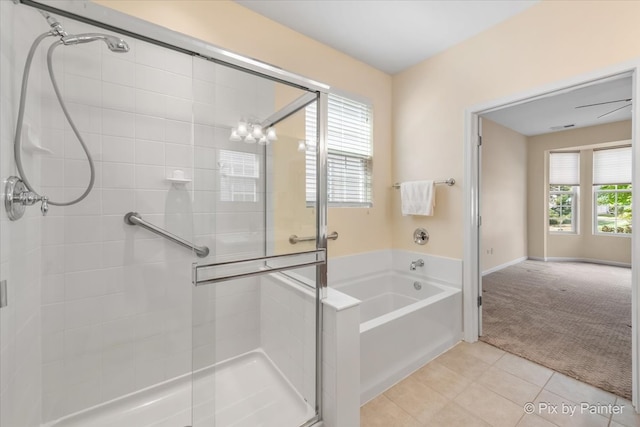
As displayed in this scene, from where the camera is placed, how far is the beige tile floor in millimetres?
1414

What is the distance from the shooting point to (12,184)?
96cm

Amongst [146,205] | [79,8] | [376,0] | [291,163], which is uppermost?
[376,0]

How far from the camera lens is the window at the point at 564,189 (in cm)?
516

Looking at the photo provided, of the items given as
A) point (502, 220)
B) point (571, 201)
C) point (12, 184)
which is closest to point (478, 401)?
point (12, 184)

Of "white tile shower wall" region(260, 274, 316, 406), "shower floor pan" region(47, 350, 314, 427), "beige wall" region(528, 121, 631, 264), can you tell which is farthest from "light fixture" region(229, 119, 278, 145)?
"beige wall" region(528, 121, 631, 264)

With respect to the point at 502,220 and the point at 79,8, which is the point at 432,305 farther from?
the point at 502,220

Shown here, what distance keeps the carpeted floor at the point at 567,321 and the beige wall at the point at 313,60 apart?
1384 mm

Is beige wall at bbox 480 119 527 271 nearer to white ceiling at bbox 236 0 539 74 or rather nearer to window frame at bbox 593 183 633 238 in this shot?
window frame at bbox 593 183 633 238

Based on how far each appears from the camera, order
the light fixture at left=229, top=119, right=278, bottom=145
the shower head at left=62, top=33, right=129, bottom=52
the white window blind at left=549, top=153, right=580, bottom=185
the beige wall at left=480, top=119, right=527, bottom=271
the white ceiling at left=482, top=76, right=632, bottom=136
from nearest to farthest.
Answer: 1. the shower head at left=62, top=33, right=129, bottom=52
2. the light fixture at left=229, top=119, right=278, bottom=145
3. the white ceiling at left=482, top=76, right=632, bottom=136
4. the beige wall at left=480, top=119, right=527, bottom=271
5. the white window blind at left=549, top=153, right=580, bottom=185

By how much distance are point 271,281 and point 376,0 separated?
2029 millimetres

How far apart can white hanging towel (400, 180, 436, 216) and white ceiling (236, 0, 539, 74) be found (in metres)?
1.23

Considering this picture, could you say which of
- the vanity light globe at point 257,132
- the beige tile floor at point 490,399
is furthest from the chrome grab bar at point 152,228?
the beige tile floor at point 490,399

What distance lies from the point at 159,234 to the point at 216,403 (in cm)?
96

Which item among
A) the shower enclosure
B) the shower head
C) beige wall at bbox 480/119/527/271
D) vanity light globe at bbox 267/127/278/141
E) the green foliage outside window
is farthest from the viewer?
the green foliage outside window
